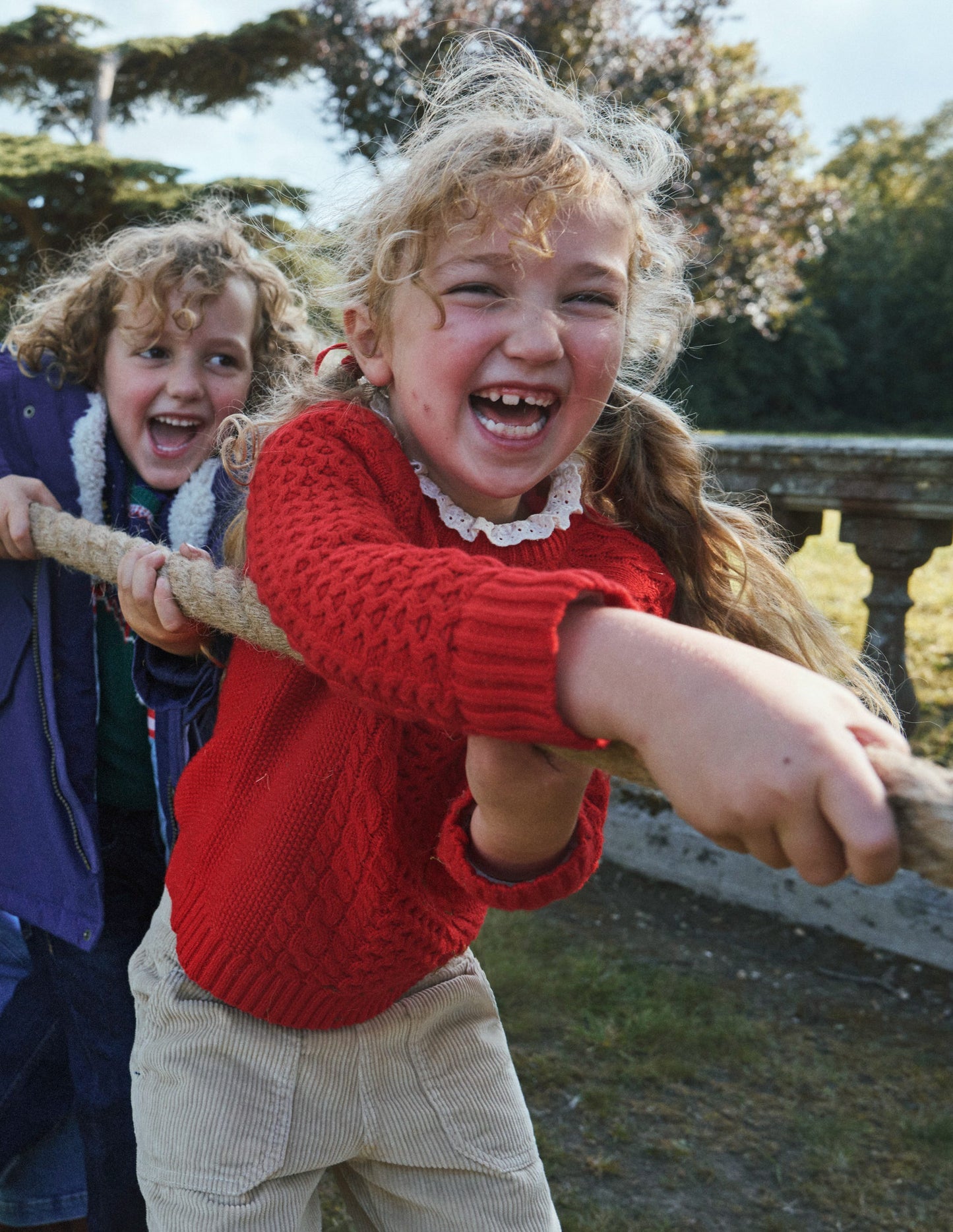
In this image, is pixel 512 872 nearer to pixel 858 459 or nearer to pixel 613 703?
pixel 613 703

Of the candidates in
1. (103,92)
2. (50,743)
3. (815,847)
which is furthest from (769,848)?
(103,92)

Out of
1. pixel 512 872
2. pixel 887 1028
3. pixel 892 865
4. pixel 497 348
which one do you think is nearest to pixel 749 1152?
pixel 887 1028

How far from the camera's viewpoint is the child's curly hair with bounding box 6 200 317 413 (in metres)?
2.23

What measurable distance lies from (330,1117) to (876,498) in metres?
3.11

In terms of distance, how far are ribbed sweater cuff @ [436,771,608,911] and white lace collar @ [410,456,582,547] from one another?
1.25ft

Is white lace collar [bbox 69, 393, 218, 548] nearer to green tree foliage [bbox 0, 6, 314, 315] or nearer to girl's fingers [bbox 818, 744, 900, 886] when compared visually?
girl's fingers [bbox 818, 744, 900, 886]

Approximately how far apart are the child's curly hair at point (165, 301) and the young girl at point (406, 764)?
2.02ft

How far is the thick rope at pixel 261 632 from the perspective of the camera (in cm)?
73

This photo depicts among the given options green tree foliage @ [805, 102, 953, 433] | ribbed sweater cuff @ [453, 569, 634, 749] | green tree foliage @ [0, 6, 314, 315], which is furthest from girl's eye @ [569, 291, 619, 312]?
green tree foliage @ [805, 102, 953, 433]

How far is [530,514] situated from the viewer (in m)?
1.66

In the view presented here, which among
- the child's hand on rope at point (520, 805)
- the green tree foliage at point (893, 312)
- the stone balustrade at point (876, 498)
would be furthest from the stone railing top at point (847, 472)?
the green tree foliage at point (893, 312)

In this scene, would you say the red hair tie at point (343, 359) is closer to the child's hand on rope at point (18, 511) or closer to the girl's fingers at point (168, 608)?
the girl's fingers at point (168, 608)

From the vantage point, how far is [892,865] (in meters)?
0.73

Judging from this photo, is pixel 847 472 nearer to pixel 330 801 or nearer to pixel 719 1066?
pixel 719 1066
